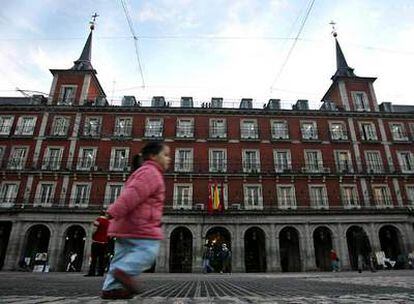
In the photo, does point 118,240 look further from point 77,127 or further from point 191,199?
Result: point 77,127

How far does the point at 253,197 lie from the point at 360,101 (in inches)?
658

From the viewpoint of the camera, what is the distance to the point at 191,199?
27516 mm

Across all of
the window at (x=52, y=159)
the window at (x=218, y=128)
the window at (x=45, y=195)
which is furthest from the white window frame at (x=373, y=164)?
the window at (x=45, y=195)

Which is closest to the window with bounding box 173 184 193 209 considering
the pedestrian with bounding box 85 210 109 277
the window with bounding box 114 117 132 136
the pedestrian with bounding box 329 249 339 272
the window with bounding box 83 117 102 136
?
the window with bounding box 114 117 132 136

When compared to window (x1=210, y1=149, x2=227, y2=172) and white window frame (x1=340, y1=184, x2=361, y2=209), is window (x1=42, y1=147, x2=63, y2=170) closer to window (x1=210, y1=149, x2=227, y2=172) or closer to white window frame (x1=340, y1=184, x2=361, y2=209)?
window (x1=210, y1=149, x2=227, y2=172)

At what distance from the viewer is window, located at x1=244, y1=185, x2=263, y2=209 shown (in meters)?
27.5

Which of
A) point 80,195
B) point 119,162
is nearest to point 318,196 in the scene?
point 119,162

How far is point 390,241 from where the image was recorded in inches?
1164

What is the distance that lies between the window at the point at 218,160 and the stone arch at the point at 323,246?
10.3m

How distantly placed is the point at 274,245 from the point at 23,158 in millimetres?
24091

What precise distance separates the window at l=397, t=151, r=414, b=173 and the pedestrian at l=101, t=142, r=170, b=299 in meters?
32.7

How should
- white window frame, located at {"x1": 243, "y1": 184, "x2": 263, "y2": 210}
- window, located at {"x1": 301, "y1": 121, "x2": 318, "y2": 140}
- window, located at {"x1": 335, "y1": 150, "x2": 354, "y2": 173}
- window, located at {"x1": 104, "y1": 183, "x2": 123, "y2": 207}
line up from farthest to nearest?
window, located at {"x1": 301, "y1": 121, "x2": 318, "y2": 140}, window, located at {"x1": 335, "y1": 150, "x2": 354, "y2": 173}, white window frame, located at {"x1": 243, "y1": 184, "x2": 263, "y2": 210}, window, located at {"x1": 104, "y1": 183, "x2": 123, "y2": 207}

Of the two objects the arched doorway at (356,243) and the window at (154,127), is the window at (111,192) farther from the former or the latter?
the arched doorway at (356,243)

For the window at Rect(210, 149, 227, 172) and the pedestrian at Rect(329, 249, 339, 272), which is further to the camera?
the window at Rect(210, 149, 227, 172)
